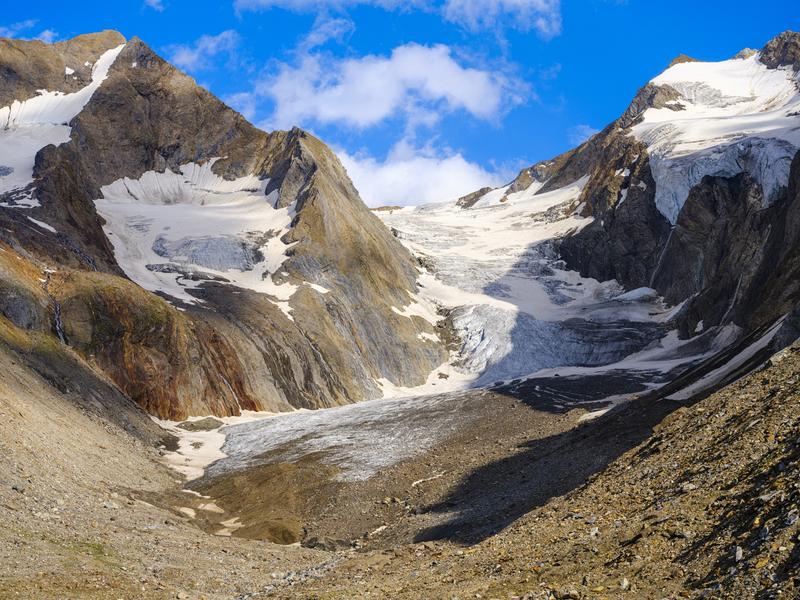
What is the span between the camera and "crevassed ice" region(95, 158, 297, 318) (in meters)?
96.1

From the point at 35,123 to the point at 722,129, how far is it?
107 metres

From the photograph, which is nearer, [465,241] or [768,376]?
[768,376]

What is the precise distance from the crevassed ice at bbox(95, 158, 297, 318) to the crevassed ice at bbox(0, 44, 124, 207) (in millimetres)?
10926

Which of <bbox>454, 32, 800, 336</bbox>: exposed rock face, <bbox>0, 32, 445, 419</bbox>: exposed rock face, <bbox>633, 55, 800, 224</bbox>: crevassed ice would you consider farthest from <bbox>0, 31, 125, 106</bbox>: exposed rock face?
<bbox>633, 55, 800, 224</bbox>: crevassed ice

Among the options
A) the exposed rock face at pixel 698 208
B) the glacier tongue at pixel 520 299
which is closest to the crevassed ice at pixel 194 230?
the glacier tongue at pixel 520 299

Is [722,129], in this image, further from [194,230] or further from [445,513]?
[445,513]

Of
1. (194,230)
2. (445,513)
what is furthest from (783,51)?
(445,513)

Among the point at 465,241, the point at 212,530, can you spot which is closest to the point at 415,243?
the point at 465,241

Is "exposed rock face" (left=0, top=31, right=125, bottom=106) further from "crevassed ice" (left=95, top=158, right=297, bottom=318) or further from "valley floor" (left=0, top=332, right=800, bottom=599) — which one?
"valley floor" (left=0, top=332, right=800, bottom=599)

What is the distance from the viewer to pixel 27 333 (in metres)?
51.8

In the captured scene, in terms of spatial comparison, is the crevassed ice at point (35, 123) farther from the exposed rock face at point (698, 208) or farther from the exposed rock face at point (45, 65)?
the exposed rock face at point (698, 208)

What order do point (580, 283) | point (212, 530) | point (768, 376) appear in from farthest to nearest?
point (580, 283)
point (212, 530)
point (768, 376)

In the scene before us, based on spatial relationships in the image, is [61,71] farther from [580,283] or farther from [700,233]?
[700,233]

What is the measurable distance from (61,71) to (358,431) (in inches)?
4483
